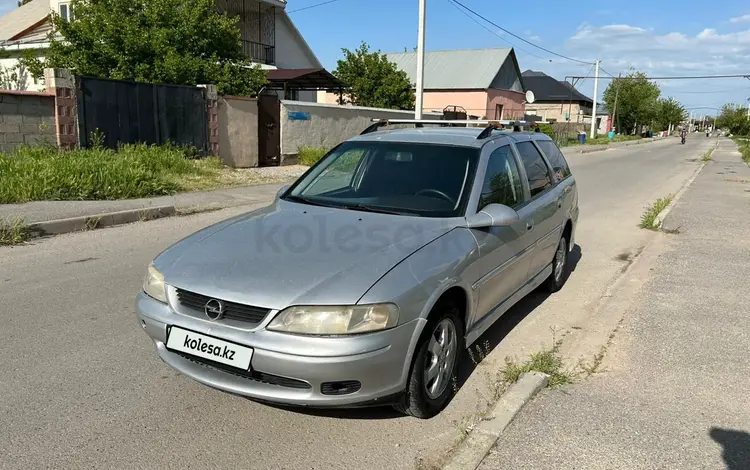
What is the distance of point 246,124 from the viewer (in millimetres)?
16828

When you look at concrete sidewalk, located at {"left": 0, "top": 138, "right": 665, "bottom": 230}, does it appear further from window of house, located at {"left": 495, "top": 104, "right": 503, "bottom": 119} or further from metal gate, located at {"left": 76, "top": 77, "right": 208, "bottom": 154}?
window of house, located at {"left": 495, "top": 104, "right": 503, "bottom": 119}

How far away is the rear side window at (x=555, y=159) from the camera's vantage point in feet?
19.0

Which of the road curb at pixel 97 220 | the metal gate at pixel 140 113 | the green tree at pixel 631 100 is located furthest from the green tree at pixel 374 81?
the green tree at pixel 631 100

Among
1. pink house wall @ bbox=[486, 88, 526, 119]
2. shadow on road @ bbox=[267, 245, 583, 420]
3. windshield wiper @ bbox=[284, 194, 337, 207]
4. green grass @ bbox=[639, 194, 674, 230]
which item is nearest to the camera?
shadow on road @ bbox=[267, 245, 583, 420]

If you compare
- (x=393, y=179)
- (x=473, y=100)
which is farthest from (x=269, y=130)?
(x=473, y=100)

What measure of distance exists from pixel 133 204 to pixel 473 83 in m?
40.5

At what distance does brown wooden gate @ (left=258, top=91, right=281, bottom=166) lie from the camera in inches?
681

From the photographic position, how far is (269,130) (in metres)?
17.6

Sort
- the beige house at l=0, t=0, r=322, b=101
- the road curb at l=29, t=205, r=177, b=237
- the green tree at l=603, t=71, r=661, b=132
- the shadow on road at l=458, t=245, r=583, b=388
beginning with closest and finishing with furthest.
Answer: the shadow on road at l=458, t=245, r=583, b=388 → the road curb at l=29, t=205, r=177, b=237 → the beige house at l=0, t=0, r=322, b=101 → the green tree at l=603, t=71, r=661, b=132

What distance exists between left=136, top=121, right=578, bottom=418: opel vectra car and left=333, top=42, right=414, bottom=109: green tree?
83.0ft

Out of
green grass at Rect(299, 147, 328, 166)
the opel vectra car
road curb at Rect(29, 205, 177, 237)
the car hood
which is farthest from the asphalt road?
green grass at Rect(299, 147, 328, 166)

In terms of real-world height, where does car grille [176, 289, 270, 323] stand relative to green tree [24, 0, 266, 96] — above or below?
below

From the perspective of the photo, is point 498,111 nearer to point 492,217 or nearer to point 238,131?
point 238,131

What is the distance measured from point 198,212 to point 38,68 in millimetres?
13100
